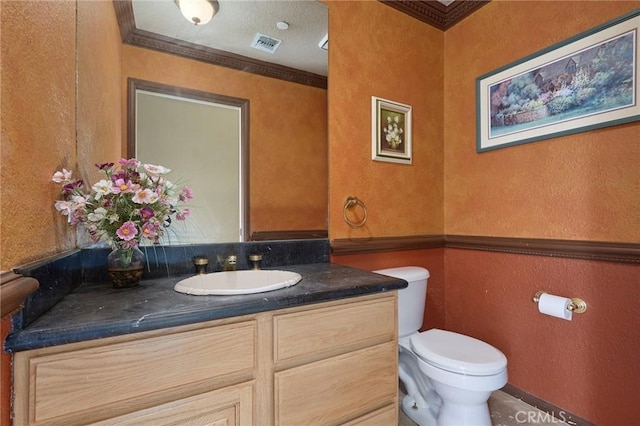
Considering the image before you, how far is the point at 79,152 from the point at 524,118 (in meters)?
2.09

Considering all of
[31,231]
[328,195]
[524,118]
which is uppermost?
[524,118]

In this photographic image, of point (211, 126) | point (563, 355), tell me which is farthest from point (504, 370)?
point (211, 126)

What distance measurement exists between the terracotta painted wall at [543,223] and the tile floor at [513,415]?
0.30ft

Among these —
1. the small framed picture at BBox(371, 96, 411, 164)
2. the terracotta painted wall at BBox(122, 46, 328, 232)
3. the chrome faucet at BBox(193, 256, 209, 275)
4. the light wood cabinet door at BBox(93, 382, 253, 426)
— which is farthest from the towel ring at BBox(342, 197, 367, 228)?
the light wood cabinet door at BBox(93, 382, 253, 426)

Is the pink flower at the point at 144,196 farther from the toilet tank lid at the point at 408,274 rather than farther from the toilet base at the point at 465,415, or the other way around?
the toilet base at the point at 465,415

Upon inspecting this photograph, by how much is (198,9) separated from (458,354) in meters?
1.96

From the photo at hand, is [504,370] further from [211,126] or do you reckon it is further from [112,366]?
[211,126]

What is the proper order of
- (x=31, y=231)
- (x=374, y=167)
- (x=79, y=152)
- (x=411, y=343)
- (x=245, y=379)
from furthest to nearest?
(x=374, y=167)
(x=411, y=343)
(x=79, y=152)
(x=245, y=379)
(x=31, y=231)

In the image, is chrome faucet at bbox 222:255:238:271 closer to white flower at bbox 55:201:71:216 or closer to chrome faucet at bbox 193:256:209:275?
chrome faucet at bbox 193:256:209:275

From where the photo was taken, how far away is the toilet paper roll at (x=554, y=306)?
1405 millimetres

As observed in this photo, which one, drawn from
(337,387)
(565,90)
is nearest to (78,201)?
(337,387)

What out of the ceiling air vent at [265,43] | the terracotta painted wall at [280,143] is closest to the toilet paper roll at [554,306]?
the terracotta painted wall at [280,143]

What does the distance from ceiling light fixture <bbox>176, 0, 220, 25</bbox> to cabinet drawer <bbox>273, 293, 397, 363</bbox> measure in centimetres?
135

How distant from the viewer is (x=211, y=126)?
4.51 feet
